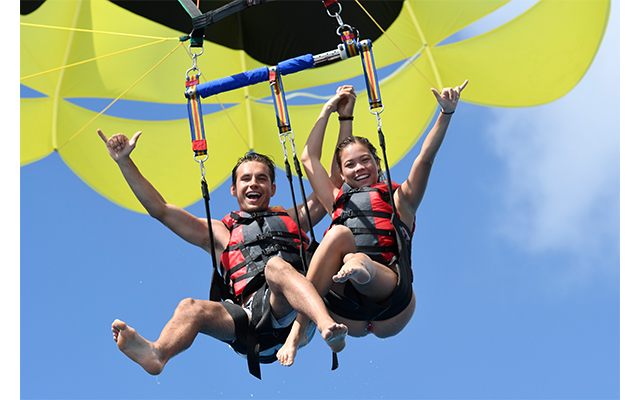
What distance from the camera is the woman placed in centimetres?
311

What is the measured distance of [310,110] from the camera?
232 inches

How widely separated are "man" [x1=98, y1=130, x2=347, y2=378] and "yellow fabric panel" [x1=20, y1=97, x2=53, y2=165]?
1.77m

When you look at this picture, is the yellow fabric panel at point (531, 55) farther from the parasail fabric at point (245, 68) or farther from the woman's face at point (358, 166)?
the woman's face at point (358, 166)

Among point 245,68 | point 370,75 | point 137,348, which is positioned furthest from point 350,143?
point 245,68

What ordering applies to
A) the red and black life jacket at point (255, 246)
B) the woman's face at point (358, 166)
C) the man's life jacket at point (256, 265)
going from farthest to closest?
1. the woman's face at point (358, 166)
2. the red and black life jacket at point (255, 246)
3. the man's life jacket at point (256, 265)

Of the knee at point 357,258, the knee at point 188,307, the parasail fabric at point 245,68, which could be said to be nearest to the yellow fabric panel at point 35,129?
the parasail fabric at point 245,68

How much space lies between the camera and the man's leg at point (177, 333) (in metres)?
2.80

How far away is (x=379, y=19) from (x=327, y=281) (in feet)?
9.25

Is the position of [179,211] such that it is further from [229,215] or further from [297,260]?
[297,260]

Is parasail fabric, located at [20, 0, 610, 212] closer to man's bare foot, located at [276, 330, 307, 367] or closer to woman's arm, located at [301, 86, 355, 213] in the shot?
woman's arm, located at [301, 86, 355, 213]

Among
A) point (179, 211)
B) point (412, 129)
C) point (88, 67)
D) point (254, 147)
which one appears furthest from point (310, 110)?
point (179, 211)

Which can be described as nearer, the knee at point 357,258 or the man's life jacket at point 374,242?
the knee at point 357,258

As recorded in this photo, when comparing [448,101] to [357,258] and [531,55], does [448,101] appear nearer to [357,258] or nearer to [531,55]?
[357,258]

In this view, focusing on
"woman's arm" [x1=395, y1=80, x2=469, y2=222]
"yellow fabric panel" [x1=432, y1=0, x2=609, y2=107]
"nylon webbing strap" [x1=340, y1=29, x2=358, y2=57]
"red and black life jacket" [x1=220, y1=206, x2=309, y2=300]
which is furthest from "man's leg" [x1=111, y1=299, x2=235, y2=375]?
"yellow fabric panel" [x1=432, y1=0, x2=609, y2=107]
